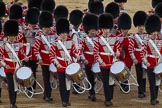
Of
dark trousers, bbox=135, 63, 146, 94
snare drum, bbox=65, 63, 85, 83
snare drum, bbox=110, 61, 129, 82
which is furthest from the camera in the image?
dark trousers, bbox=135, 63, 146, 94

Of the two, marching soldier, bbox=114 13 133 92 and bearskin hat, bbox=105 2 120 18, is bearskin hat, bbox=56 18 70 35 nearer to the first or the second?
marching soldier, bbox=114 13 133 92

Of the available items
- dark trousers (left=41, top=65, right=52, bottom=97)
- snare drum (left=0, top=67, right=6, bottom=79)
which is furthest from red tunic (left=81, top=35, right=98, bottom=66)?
snare drum (left=0, top=67, right=6, bottom=79)

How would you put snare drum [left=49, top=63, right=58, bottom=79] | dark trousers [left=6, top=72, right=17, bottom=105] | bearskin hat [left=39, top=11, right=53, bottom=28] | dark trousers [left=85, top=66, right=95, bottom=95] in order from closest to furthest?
dark trousers [left=6, top=72, right=17, bottom=105] → snare drum [left=49, top=63, right=58, bottom=79] → bearskin hat [left=39, top=11, right=53, bottom=28] → dark trousers [left=85, top=66, right=95, bottom=95]

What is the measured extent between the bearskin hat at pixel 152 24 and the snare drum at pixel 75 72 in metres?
1.43

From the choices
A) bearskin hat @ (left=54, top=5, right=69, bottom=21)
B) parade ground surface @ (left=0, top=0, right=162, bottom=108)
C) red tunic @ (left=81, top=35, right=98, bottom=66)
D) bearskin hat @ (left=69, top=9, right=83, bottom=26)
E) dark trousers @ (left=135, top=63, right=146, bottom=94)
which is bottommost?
parade ground surface @ (left=0, top=0, right=162, bottom=108)

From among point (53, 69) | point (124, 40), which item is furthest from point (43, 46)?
point (124, 40)

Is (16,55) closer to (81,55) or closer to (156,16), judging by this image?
(81,55)

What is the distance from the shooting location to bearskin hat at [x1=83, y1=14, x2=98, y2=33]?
1096 cm

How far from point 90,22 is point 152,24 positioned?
110 cm

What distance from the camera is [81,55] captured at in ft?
35.1

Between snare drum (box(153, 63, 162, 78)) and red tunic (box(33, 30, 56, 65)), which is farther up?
red tunic (box(33, 30, 56, 65))

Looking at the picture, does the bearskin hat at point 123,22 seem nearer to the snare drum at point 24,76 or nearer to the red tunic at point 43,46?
the red tunic at point 43,46

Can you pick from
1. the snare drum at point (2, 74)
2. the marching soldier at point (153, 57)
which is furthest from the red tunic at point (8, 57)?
the marching soldier at point (153, 57)

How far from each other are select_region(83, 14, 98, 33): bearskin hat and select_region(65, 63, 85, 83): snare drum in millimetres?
1123
